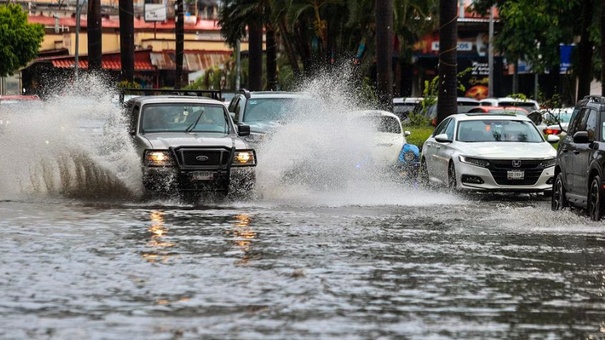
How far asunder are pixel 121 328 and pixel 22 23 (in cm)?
8819

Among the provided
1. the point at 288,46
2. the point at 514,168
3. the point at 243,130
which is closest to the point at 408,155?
the point at 514,168

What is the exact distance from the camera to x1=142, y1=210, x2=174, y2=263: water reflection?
14336mm

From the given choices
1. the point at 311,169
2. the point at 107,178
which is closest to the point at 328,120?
the point at 311,169

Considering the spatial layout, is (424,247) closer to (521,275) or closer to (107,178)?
(521,275)

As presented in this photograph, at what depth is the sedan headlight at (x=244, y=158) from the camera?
874 inches

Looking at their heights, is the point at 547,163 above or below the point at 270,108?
below

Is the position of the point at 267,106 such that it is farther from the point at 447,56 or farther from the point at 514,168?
the point at 447,56

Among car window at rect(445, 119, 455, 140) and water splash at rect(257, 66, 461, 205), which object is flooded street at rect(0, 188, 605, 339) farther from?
car window at rect(445, 119, 455, 140)

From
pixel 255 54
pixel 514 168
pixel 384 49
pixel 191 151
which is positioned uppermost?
pixel 384 49

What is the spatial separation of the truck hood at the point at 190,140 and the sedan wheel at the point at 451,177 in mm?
4612

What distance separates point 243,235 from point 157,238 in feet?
→ 3.53

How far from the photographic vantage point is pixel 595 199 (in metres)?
18.8

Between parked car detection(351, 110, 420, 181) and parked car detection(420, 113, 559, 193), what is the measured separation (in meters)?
1.32

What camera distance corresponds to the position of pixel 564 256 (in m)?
14.9
